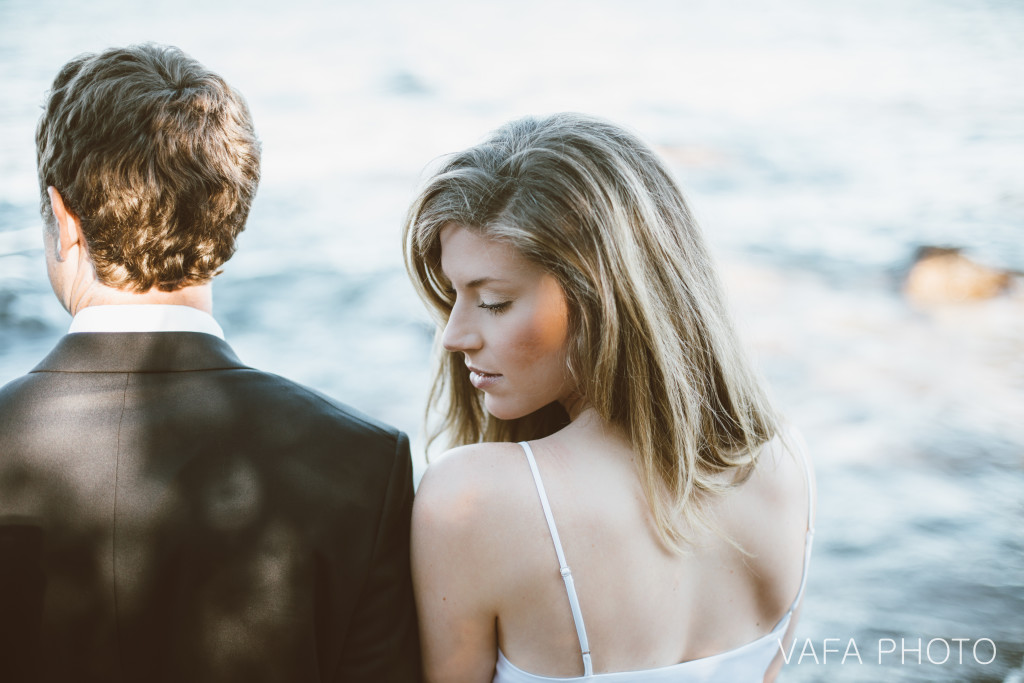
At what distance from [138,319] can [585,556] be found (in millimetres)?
938

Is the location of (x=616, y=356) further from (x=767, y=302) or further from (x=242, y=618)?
(x=767, y=302)

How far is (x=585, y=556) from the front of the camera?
1.67 meters

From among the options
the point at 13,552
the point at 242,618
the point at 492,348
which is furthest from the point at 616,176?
the point at 13,552

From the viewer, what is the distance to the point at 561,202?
178 centimetres

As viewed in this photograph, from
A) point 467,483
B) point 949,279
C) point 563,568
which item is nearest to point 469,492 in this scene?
point 467,483

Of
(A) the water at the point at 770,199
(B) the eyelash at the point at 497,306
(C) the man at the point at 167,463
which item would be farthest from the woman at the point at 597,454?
(A) the water at the point at 770,199

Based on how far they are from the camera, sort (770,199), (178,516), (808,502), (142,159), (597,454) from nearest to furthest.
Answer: (178,516) < (142,159) < (597,454) < (808,502) < (770,199)

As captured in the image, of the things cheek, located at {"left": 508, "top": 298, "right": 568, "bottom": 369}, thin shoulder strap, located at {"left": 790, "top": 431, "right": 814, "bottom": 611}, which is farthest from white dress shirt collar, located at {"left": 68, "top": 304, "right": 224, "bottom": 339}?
thin shoulder strap, located at {"left": 790, "top": 431, "right": 814, "bottom": 611}

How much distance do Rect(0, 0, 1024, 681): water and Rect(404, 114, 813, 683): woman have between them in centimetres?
40

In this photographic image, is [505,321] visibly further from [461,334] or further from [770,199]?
[770,199]

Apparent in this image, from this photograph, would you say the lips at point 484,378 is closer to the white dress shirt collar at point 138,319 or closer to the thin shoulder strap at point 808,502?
the white dress shirt collar at point 138,319

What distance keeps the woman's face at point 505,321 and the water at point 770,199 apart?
0.55 m

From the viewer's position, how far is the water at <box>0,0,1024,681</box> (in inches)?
186

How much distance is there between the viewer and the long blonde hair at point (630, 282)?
1766mm
